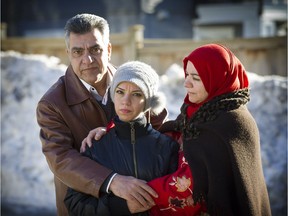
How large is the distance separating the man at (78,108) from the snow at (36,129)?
2.60m

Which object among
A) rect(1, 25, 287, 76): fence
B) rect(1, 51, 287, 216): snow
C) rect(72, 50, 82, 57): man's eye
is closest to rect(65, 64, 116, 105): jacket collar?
rect(72, 50, 82, 57): man's eye

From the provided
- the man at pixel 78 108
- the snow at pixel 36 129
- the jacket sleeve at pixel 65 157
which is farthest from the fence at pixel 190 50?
the jacket sleeve at pixel 65 157

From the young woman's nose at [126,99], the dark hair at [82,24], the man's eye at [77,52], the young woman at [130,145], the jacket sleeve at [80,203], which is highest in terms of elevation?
the dark hair at [82,24]

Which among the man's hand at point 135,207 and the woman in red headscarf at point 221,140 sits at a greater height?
the woman in red headscarf at point 221,140

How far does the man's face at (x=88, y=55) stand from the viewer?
2816 mm

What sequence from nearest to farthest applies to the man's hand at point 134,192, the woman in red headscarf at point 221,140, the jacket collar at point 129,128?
the woman in red headscarf at point 221,140, the man's hand at point 134,192, the jacket collar at point 129,128

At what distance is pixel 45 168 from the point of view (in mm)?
5832

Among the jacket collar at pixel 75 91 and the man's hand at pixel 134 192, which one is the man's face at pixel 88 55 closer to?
the jacket collar at pixel 75 91

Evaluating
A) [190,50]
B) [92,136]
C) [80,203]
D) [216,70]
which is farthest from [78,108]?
[190,50]

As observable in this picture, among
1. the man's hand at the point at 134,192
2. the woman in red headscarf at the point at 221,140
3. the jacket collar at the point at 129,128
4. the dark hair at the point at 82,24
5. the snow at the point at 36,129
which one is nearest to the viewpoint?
the woman in red headscarf at the point at 221,140

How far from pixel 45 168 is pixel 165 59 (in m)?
2.80

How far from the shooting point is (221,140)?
7.53 ft

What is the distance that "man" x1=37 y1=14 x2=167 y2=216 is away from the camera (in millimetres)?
2583

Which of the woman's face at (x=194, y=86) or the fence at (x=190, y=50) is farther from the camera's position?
the fence at (x=190, y=50)
